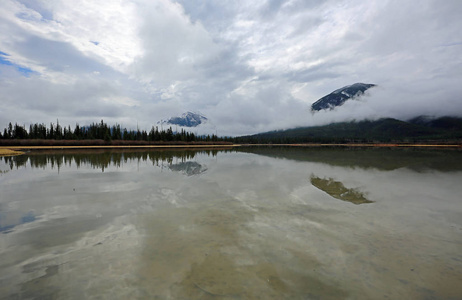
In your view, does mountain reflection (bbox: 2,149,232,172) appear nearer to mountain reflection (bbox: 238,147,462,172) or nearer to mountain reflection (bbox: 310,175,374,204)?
mountain reflection (bbox: 310,175,374,204)

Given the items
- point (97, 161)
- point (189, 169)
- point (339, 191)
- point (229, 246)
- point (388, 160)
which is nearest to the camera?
point (229, 246)

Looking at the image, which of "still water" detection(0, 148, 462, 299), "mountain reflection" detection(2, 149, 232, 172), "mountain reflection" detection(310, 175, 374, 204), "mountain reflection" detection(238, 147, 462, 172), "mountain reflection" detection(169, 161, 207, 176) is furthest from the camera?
"mountain reflection" detection(238, 147, 462, 172)

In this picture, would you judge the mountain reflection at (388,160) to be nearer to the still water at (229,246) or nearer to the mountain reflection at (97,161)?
the still water at (229,246)

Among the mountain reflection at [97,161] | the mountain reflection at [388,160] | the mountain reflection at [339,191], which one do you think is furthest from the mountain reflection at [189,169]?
the mountain reflection at [388,160]

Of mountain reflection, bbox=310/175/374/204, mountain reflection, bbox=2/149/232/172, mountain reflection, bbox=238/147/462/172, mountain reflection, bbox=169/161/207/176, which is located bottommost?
mountain reflection, bbox=238/147/462/172

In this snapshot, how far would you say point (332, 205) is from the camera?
1008cm

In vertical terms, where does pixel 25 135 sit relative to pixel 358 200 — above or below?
above

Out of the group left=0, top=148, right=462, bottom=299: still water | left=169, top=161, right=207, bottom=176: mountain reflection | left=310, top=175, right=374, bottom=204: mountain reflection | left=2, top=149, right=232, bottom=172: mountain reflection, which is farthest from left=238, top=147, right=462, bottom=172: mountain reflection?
left=2, top=149, right=232, bottom=172: mountain reflection

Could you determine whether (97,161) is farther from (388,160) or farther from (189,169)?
(388,160)

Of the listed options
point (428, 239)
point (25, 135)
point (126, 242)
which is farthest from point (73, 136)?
point (428, 239)

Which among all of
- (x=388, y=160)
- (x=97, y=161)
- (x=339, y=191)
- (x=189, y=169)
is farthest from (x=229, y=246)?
(x=388, y=160)

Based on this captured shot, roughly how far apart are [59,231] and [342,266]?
8590 millimetres

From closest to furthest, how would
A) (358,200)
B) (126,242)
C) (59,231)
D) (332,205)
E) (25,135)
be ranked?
(126,242), (59,231), (332,205), (358,200), (25,135)

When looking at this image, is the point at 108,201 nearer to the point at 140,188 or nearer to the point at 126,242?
the point at 140,188
